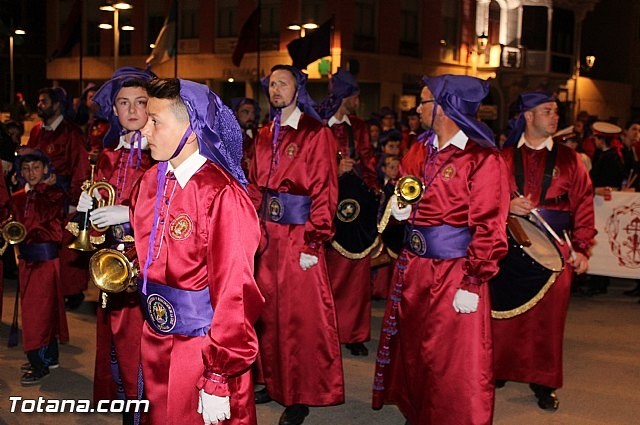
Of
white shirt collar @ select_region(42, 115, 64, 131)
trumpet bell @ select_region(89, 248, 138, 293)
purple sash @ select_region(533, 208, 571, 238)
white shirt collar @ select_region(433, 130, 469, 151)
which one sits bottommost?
trumpet bell @ select_region(89, 248, 138, 293)

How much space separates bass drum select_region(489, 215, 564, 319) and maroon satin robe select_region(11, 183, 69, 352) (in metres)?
3.46

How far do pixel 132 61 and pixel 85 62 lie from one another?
8.19 ft

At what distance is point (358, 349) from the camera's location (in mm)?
7395

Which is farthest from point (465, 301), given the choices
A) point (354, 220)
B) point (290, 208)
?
point (354, 220)

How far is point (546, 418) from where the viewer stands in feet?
18.9

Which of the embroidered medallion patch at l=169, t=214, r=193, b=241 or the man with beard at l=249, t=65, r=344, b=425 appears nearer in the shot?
the embroidered medallion patch at l=169, t=214, r=193, b=241

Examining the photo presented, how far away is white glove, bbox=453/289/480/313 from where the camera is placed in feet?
15.2

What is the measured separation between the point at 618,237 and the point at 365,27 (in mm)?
19238

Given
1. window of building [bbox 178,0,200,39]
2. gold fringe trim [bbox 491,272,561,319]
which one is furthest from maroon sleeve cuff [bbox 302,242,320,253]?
window of building [bbox 178,0,200,39]

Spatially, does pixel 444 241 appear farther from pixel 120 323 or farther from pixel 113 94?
pixel 113 94

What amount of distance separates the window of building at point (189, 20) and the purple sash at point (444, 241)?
27.1 metres

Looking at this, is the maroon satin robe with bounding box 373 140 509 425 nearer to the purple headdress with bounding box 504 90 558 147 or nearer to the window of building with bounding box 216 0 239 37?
the purple headdress with bounding box 504 90 558 147

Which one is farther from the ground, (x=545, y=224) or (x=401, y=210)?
(x=401, y=210)

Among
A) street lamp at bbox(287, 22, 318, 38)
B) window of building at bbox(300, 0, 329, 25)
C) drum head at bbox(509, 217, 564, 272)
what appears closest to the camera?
drum head at bbox(509, 217, 564, 272)
